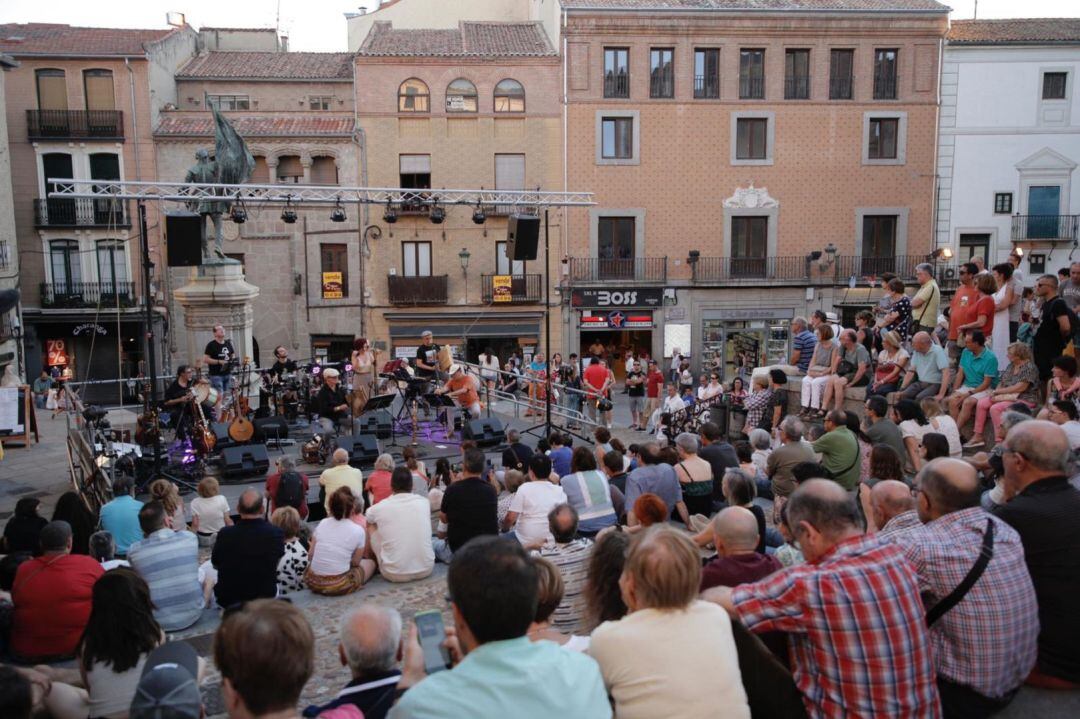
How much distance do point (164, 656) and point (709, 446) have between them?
5228 millimetres

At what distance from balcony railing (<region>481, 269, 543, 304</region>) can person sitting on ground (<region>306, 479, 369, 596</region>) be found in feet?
65.3

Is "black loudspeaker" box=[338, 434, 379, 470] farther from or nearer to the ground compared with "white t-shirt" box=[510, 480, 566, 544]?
nearer to the ground

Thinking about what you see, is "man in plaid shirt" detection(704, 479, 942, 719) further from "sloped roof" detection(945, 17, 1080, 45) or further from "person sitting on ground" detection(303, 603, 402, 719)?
"sloped roof" detection(945, 17, 1080, 45)

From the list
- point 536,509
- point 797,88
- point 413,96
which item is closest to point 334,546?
point 536,509

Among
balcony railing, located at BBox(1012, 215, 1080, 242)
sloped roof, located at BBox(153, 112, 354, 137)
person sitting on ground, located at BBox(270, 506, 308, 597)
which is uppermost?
sloped roof, located at BBox(153, 112, 354, 137)

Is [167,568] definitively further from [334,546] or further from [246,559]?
[334,546]

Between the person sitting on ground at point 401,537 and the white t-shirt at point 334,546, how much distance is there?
20 cm

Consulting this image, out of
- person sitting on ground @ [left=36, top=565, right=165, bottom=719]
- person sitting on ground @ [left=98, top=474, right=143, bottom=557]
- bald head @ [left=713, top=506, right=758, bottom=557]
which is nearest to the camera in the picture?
bald head @ [left=713, top=506, right=758, bottom=557]

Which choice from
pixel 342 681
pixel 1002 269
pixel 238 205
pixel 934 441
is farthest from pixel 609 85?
pixel 342 681

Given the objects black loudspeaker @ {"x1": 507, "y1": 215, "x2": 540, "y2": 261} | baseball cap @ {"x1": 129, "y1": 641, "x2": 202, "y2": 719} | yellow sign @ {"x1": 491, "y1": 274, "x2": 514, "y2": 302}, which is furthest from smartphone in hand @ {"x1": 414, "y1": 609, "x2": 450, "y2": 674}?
yellow sign @ {"x1": 491, "y1": 274, "x2": 514, "y2": 302}

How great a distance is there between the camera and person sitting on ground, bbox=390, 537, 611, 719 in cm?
242

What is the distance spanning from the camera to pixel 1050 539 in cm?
363

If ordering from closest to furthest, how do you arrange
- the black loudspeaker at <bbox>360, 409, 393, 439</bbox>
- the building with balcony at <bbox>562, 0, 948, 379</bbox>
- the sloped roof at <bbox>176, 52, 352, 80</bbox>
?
the black loudspeaker at <bbox>360, 409, 393, 439</bbox>, the building with balcony at <bbox>562, 0, 948, 379</bbox>, the sloped roof at <bbox>176, 52, 352, 80</bbox>

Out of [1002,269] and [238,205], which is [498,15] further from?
[1002,269]
